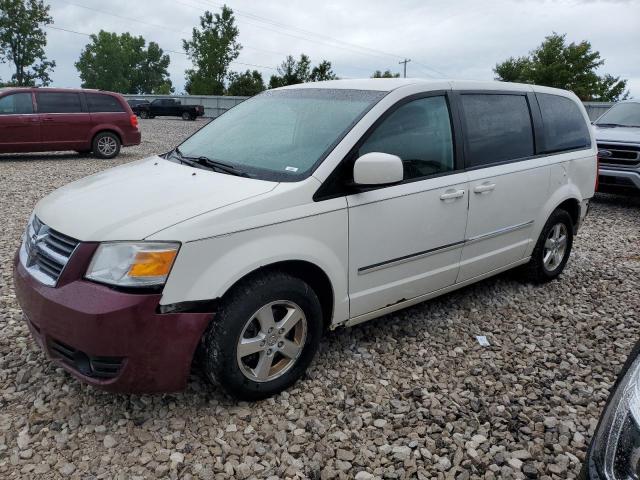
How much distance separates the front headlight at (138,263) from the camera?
Result: 2.43 m

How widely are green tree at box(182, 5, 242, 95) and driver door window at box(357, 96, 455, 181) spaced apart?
49198mm

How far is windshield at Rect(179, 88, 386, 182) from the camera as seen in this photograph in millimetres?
3070

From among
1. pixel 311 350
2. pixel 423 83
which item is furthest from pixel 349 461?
pixel 423 83

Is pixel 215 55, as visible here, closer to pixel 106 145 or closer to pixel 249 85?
pixel 249 85

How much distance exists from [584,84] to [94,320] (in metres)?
48.5

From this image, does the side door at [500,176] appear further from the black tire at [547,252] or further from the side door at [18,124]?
the side door at [18,124]

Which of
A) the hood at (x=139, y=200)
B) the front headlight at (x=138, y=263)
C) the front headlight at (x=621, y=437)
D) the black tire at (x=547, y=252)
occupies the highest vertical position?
the hood at (x=139, y=200)

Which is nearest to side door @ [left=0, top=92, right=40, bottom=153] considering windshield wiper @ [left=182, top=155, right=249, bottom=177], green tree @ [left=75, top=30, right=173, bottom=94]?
windshield wiper @ [left=182, top=155, right=249, bottom=177]

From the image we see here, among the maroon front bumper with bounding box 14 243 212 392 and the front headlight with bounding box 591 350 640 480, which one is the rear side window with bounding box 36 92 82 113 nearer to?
the maroon front bumper with bounding box 14 243 212 392

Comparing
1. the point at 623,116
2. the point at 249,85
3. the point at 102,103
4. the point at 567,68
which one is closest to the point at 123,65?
the point at 249,85

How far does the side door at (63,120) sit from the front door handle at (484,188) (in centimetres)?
1100

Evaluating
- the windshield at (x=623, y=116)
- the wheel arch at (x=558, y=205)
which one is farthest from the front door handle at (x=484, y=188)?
the windshield at (x=623, y=116)

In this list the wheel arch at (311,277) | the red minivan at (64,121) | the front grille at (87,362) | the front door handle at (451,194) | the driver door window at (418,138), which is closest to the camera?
the front grille at (87,362)

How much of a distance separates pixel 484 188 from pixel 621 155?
599cm
